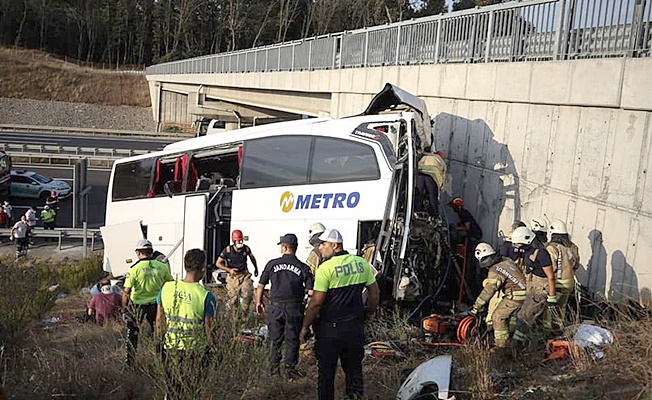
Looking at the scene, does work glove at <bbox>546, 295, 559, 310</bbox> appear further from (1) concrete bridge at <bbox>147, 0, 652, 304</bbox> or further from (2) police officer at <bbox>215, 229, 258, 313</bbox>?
(2) police officer at <bbox>215, 229, 258, 313</bbox>

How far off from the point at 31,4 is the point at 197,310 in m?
90.1

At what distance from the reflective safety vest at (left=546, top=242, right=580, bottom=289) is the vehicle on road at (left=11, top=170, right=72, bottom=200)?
22.0m

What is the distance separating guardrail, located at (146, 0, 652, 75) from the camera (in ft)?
27.2

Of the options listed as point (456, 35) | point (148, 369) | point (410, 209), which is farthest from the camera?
point (456, 35)

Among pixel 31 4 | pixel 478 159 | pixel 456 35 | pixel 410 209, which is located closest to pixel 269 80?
pixel 456 35

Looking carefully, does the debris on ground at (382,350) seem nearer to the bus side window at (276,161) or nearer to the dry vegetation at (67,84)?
the bus side window at (276,161)

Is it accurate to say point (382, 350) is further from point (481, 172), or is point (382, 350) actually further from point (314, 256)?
point (481, 172)

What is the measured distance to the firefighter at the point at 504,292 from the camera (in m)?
6.98

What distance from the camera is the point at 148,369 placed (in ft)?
17.0

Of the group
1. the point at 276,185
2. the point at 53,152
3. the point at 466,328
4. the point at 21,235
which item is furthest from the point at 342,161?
the point at 53,152

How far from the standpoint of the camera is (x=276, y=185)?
31.9 feet

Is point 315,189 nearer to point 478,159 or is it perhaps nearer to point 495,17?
point 478,159

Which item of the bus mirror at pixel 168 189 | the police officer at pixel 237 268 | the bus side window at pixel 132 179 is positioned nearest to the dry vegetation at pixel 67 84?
the bus side window at pixel 132 179

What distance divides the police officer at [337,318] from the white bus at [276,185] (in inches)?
90.3
